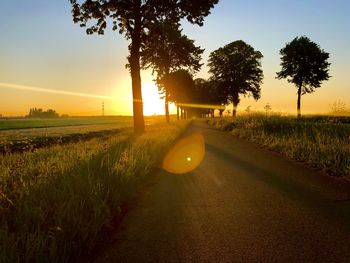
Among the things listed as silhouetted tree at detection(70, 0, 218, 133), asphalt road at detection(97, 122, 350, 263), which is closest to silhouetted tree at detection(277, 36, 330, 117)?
silhouetted tree at detection(70, 0, 218, 133)

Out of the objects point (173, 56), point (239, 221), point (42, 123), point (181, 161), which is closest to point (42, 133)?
point (173, 56)

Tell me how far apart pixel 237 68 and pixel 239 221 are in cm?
5722

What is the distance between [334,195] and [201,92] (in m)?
89.0

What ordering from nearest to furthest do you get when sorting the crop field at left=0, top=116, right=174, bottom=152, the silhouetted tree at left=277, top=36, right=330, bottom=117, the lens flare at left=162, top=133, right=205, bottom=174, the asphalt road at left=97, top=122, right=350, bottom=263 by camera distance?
1. the asphalt road at left=97, top=122, right=350, bottom=263
2. the lens flare at left=162, top=133, right=205, bottom=174
3. the crop field at left=0, top=116, right=174, bottom=152
4. the silhouetted tree at left=277, top=36, right=330, bottom=117

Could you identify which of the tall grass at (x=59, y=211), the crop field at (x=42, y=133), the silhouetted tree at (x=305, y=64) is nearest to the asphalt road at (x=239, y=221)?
the tall grass at (x=59, y=211)

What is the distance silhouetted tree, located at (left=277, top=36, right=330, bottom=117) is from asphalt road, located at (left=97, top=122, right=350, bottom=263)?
45.8 metres

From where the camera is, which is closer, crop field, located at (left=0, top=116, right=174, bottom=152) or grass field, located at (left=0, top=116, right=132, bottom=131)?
crop field, located at (left=0, top=116, right=174, bottom=152)

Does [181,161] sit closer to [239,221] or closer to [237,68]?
[239,221]

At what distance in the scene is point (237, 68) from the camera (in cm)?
5956

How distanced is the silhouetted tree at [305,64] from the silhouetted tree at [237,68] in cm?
945

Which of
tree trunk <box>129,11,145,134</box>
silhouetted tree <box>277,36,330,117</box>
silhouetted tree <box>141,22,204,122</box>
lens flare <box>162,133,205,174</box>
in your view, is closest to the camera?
lens flare <box>162,133,205,174</box>

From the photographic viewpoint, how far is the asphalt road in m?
3.79

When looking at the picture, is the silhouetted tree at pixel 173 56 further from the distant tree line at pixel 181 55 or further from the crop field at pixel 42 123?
the crop field at pixel 42 123

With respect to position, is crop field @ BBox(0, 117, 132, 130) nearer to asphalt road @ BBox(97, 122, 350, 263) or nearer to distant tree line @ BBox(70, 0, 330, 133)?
distant tree line @ BBox(70, 0, 330, 133)
